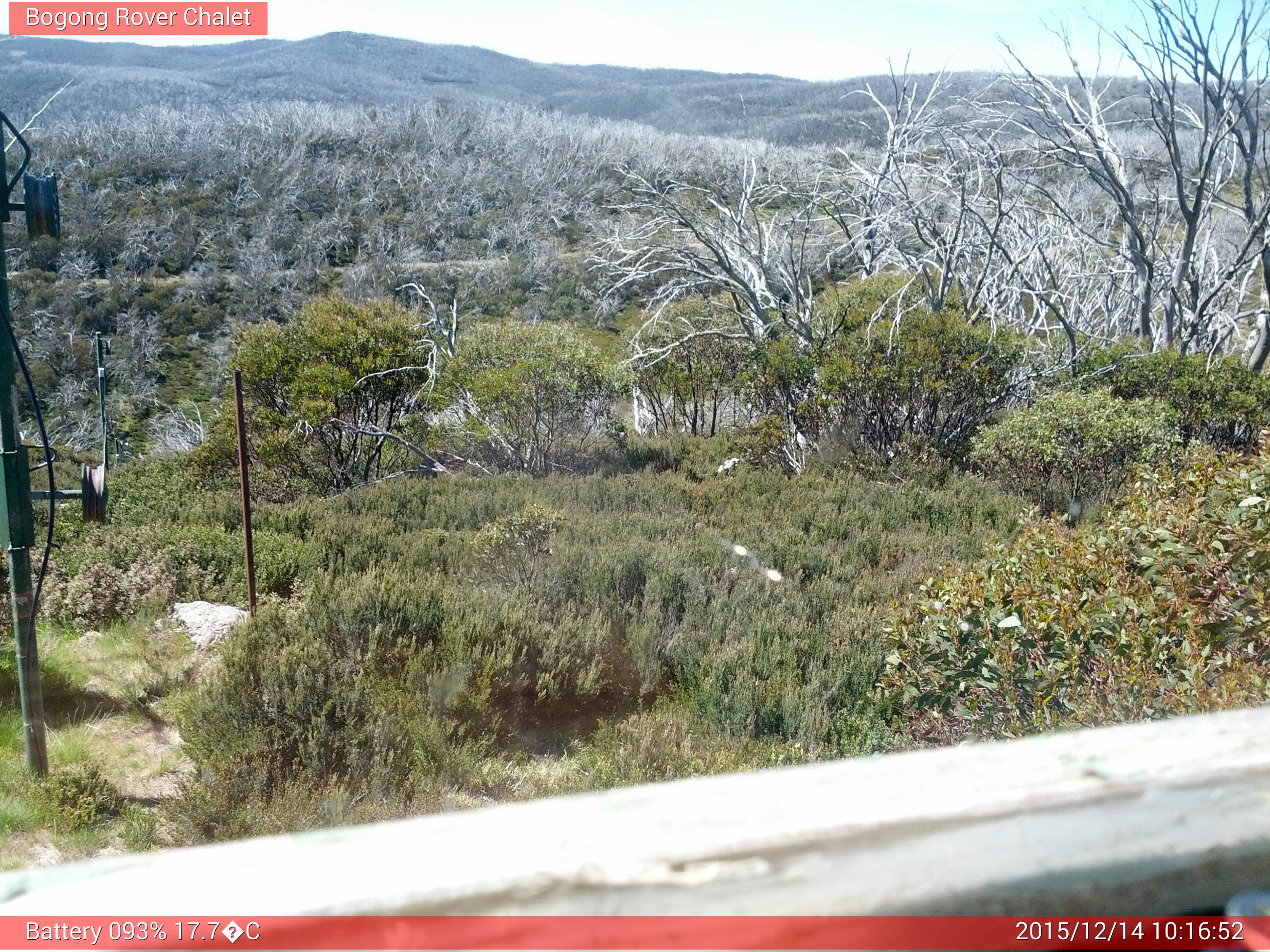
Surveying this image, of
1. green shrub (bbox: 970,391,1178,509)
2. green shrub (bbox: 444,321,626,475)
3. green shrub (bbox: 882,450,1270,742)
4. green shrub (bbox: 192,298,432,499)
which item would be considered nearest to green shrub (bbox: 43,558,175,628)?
green shrub (bbox: 192,298,432,499)

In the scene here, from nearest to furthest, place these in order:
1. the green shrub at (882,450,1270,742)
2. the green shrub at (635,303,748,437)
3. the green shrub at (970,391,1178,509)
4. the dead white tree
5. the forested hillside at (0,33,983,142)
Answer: the green shrub at (882,450,1270,742), the green shrub at (970,391,1178,509), the dead white tree, the green shrub at (635,303,748,437), the forested hillside at (0,33,983,142)

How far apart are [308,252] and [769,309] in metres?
21.3

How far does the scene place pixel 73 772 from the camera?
3709 millimetres

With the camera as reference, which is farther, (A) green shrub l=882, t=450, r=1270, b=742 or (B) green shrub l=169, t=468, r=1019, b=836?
(B) green shrub l=169, t=468, r=1019, b=836

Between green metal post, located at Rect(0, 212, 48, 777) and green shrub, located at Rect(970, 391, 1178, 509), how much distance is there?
7.53 metres

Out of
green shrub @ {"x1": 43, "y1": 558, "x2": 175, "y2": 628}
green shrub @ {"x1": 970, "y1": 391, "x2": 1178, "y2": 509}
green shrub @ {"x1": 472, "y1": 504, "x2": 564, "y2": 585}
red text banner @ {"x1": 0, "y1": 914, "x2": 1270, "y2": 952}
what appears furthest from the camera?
green shrub @ {"x1": 970, "y1": 391, "x2": 1178, "y2": 509}

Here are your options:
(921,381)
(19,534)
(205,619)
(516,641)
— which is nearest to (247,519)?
(205,619)

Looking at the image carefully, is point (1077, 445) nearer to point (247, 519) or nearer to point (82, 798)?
point (247, 519)

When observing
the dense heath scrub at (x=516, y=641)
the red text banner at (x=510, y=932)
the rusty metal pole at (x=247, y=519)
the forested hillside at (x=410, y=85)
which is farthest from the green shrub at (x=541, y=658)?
the forested hillside at (x=410, y=85)

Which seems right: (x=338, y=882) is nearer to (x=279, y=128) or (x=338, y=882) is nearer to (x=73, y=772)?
(x=73, y=772)

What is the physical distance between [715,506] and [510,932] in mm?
7742

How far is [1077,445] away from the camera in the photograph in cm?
838

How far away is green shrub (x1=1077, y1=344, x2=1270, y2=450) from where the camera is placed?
934cm

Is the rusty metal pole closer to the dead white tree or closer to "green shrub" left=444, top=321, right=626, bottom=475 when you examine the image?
"green shrub" left=444, top=321, right=626, bottom=475
